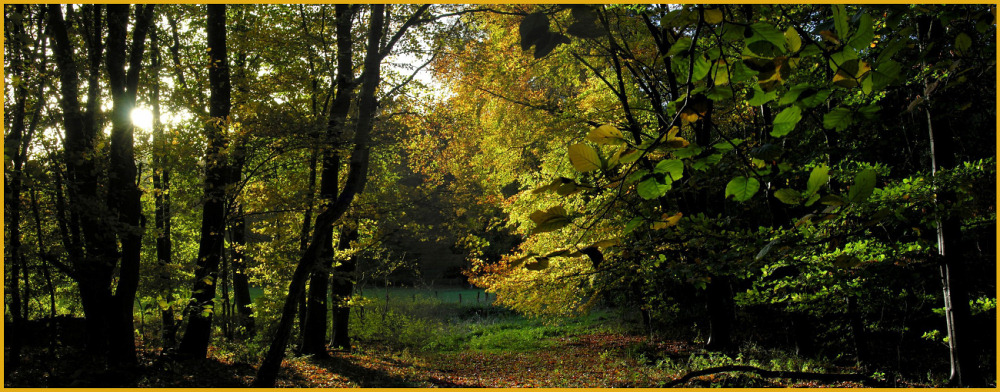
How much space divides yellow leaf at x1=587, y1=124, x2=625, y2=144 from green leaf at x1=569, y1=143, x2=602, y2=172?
4cm

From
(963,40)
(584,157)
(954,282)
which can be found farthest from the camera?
(954,282)

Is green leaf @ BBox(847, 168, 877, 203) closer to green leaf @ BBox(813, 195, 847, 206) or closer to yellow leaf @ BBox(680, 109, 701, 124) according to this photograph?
green leaf @ BBox(813, 195, 847, 206)

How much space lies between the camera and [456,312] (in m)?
23.5

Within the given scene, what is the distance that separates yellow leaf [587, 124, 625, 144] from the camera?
0.80 metres

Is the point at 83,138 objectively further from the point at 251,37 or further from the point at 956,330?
the point at 956,330

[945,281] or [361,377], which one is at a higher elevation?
[945,281]

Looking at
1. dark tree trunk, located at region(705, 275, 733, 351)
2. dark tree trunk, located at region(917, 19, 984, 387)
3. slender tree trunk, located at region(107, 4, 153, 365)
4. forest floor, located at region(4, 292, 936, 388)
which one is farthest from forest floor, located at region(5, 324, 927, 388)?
dark tree trunk, located at region(917, 19, 984, 387)

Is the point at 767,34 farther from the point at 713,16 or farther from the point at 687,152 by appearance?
the point at 687,152

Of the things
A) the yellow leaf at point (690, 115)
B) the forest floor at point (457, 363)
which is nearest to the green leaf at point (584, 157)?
the yellow leaf at point (690, 115)

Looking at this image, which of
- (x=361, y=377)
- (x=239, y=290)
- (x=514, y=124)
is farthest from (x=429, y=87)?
(x=239, y=290)

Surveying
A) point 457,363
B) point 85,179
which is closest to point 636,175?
point 85,179

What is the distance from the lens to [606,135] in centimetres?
83

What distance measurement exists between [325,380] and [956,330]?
7958 mm

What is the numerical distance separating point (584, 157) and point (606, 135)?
0.09 m
